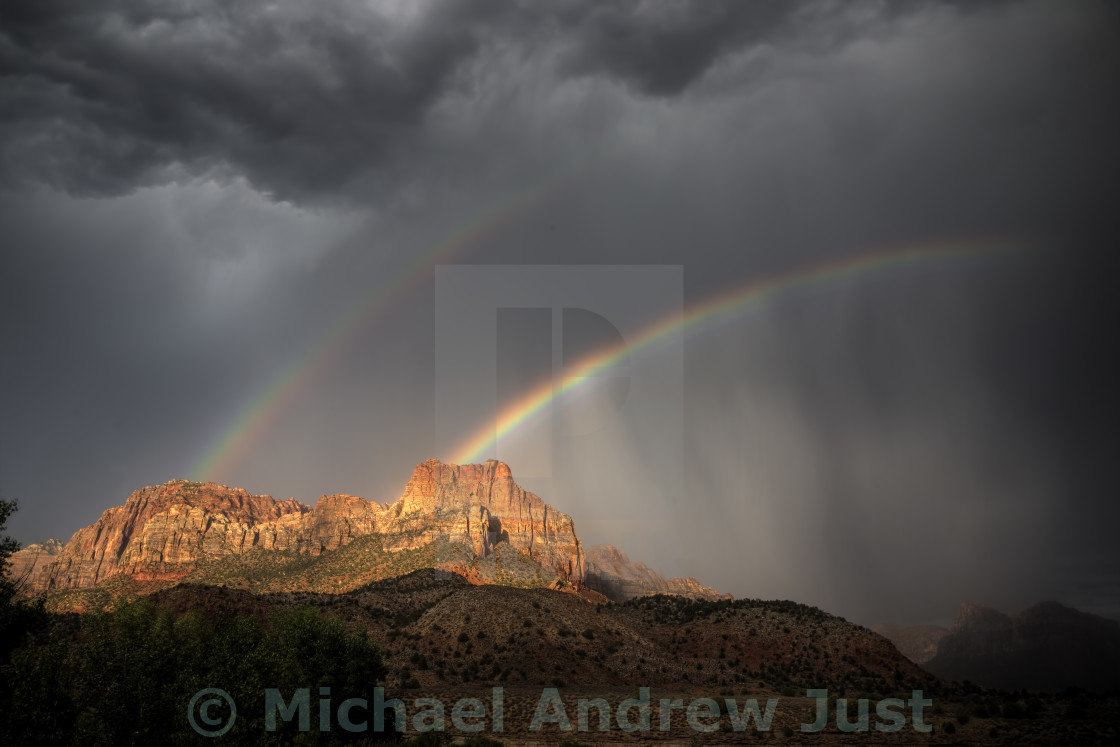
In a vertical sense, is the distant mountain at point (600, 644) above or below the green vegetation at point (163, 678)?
below

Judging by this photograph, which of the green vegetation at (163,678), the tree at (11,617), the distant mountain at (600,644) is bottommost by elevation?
the distant mountain at (600,644)

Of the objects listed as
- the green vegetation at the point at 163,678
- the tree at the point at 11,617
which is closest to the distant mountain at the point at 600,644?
the green vegetation at the point at 163,678

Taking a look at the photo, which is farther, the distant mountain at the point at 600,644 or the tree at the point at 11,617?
the distant mountain at the point at 600,644

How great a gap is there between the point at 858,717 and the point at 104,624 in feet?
207

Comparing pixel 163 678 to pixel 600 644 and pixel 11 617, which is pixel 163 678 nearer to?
pixel 11 617

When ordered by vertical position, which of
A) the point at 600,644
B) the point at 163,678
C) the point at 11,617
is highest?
the point at 11,617

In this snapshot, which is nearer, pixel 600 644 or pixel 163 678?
pixel 163 678

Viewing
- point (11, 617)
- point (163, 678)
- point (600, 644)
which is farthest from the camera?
point (600, 644)

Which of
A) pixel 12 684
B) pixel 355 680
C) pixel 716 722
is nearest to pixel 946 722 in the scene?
pixel 716 722

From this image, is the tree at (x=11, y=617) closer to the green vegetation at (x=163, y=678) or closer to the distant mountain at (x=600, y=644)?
the green vegetation at (x=163, y=678)

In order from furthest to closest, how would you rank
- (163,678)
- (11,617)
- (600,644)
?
(600,644) → (163,678) → (11,617)

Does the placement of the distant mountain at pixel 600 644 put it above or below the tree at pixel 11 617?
below

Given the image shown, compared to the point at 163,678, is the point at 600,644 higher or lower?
lower

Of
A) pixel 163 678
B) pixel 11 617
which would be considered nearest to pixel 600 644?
pixel 163 678
